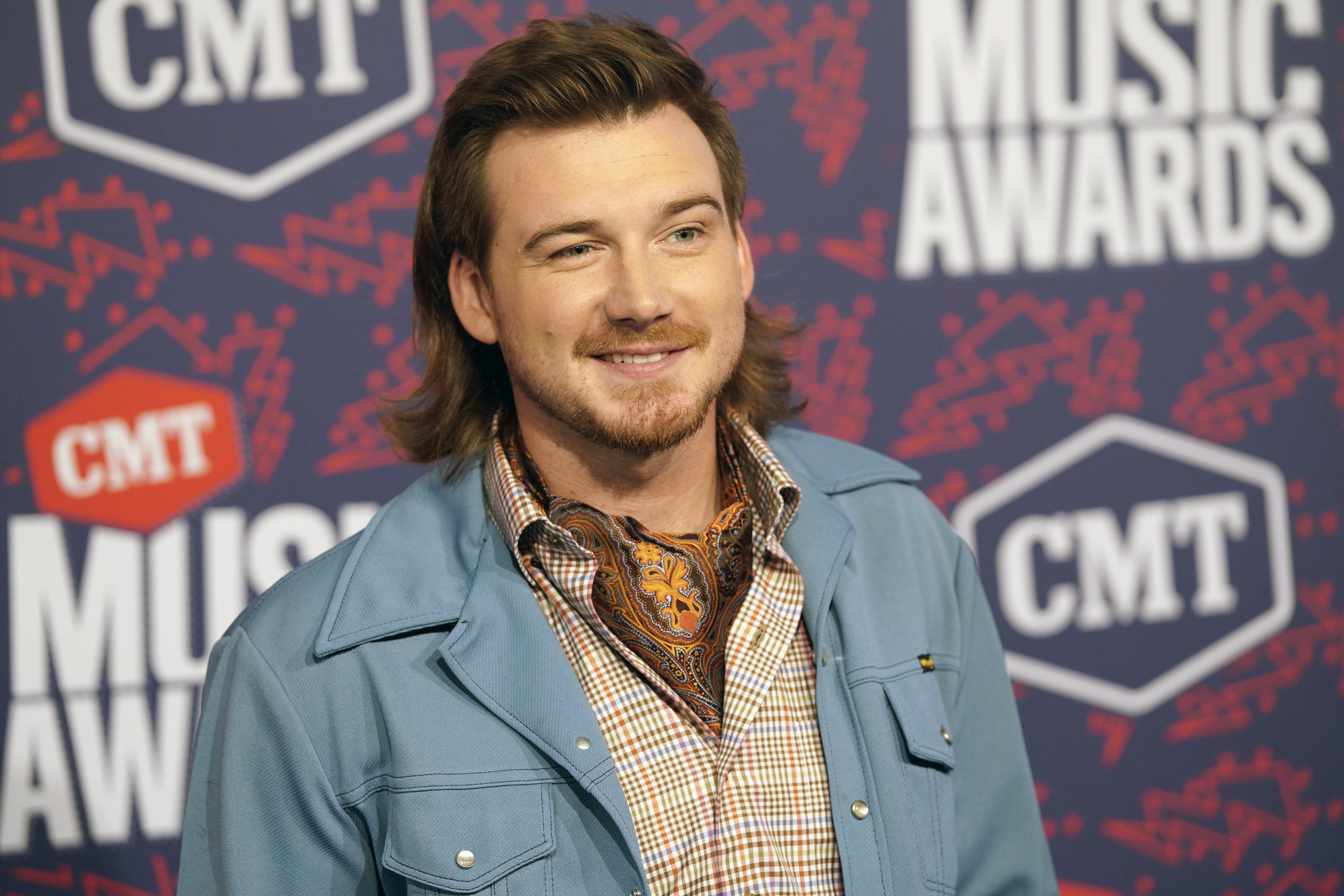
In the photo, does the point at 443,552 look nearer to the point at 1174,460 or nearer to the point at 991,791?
the point at 991,791

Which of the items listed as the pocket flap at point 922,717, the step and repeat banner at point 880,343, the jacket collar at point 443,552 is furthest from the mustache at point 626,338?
the step and repeat banner at point 880,343

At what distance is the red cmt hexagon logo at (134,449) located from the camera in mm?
1999

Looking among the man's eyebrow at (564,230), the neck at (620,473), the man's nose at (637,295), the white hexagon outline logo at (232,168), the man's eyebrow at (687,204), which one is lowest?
the neck at (620,473)

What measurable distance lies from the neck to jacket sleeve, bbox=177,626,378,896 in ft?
1.24

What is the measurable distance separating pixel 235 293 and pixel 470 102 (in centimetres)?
81

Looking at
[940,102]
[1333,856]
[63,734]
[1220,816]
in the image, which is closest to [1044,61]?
[940,102]

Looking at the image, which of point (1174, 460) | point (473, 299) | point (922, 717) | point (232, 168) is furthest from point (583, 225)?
point (1174, 460)

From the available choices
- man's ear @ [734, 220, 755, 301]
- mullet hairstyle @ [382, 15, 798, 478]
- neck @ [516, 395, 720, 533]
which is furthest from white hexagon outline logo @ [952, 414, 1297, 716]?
neck @ [516, 395, 720, 533]

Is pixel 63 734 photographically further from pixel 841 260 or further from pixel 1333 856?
pixel 1333 856

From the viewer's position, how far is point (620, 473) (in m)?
1.37

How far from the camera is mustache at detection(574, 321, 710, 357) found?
4.20 feet

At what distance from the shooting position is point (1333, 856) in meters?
2.32

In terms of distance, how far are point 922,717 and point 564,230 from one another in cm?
65

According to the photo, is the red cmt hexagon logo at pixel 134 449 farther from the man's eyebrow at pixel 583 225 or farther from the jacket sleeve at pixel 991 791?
the jacket sleeve at pixel 991 791
